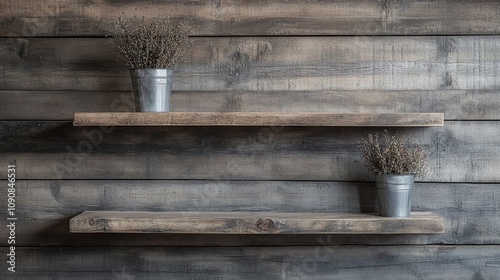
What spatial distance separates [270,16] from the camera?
7.16 ft

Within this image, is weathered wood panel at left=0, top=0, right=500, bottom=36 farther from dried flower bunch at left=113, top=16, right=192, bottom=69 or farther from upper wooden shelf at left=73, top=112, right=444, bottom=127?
upper wooden shelf at left=73, top=112, right=444, bottom=127

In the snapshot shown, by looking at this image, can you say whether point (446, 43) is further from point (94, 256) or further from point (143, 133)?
point (94, 256)

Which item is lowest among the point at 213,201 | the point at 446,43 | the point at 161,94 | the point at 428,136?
the point at 213,201

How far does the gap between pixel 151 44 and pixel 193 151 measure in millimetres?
375

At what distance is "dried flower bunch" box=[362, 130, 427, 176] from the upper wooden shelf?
106mm

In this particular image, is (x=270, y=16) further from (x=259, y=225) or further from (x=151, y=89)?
(x=259, y=225)

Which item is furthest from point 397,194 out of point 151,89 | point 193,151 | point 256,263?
point 151,89

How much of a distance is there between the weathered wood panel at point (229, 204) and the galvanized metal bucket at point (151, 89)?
0.95 ft

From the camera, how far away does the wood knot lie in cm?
196

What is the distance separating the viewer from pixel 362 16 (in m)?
2.17

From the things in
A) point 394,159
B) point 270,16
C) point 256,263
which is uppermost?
point 270,16

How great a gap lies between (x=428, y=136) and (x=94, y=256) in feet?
3.72

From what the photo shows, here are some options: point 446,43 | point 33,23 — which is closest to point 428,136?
point 446,43

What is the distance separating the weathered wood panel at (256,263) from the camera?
2.16 meters
